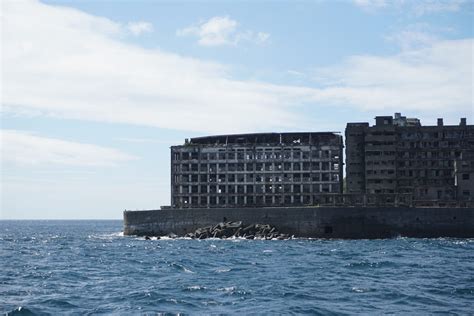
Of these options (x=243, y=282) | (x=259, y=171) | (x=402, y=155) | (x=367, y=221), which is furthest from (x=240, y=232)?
(x=243, y=282)

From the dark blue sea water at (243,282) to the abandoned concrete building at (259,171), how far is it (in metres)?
55.7

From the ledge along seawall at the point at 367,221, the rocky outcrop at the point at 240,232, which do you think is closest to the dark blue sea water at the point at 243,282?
the ledge along seawall at the point at 367,221

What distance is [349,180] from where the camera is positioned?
140m

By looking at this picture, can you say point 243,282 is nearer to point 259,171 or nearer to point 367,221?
point 367,221

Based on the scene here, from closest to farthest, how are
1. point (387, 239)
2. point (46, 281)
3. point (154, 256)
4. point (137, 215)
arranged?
point (46, 281), point (154, 256), point (387, 239), point (137, 215)

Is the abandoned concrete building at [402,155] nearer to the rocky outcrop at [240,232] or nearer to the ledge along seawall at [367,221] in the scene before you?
the ledge along seawall at [367,221]

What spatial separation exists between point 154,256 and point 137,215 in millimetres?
51554

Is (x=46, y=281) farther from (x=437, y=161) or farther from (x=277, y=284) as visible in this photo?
(x=437, y=161)

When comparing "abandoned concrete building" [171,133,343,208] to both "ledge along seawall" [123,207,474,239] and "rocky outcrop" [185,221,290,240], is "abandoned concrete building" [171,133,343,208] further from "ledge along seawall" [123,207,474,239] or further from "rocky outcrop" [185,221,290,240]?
"ledge along seawall" [123,207,474,239]

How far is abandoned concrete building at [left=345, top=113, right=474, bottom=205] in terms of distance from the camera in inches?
5404

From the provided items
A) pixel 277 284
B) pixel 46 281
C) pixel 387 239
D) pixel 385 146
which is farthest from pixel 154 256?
pixel 385 146

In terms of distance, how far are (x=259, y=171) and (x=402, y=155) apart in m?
29.9

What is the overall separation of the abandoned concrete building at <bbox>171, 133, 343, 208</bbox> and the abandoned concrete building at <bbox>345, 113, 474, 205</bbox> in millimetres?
3827

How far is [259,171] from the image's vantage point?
138625 millimetres
